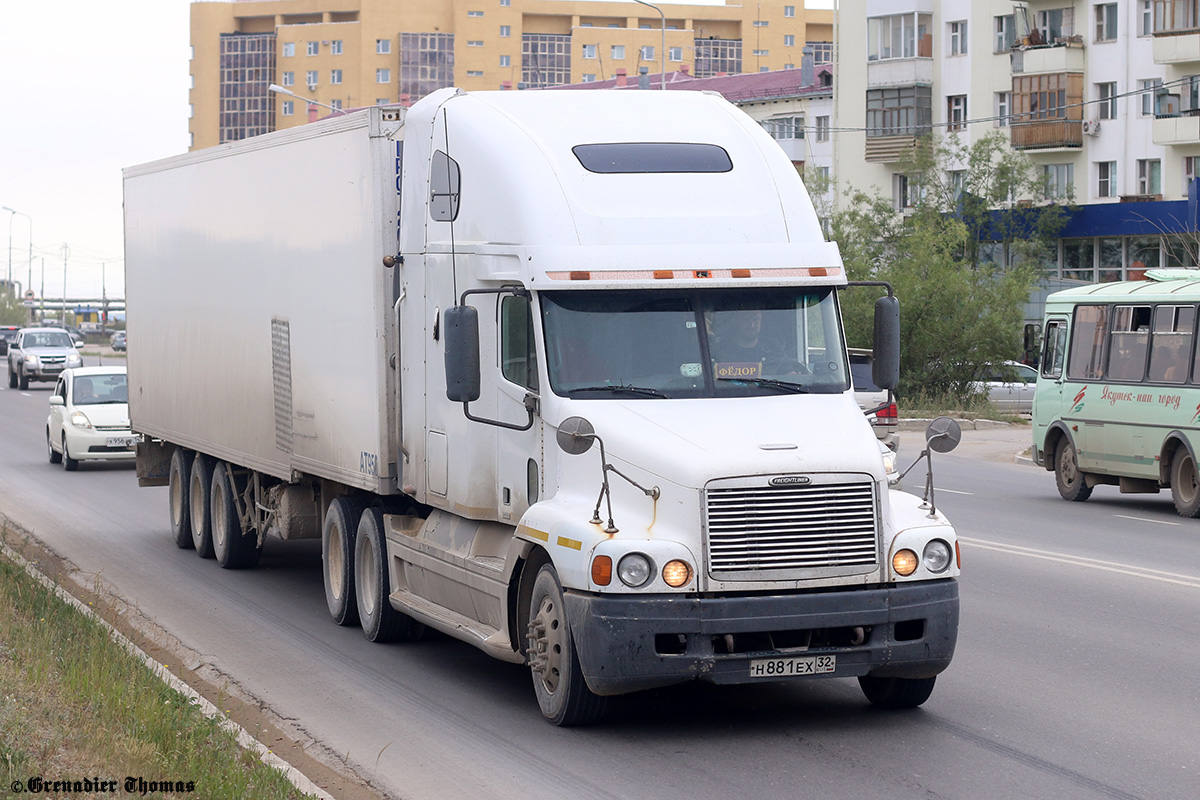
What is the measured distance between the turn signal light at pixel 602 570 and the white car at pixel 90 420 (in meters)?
18.2

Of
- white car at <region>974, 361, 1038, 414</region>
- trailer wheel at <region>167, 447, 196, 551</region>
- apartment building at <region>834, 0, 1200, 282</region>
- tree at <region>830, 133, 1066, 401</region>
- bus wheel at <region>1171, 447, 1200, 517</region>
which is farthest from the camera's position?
apartment building at <region>834, 0, 1200, 282</region>

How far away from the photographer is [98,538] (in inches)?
669

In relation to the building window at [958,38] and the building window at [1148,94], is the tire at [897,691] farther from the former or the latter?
the building window at [958,38]

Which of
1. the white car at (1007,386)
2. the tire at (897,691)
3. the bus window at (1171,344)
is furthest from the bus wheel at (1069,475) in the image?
the white car at (1007,386)

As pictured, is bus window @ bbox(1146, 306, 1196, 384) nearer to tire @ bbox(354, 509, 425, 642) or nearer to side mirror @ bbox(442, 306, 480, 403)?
tire @ bbox(354, 509, 425, 642)

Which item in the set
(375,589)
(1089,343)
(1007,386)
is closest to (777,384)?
(375,589)

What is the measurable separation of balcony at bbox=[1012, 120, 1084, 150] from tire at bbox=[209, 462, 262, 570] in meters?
53.1

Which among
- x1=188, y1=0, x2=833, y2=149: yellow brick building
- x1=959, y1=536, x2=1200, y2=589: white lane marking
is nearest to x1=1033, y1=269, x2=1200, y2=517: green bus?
x1=959, y1=536, x2=1200, y2=589: white lane marking

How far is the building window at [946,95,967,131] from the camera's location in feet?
223

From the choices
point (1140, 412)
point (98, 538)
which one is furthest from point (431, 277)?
point (1140, 412)

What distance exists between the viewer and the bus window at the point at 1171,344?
20188mm

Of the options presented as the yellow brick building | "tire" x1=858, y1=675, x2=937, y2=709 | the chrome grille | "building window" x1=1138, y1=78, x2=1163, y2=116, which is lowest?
"tire" x1=858, y1=675, x2=937, y2=709

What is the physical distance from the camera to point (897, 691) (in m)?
8.66

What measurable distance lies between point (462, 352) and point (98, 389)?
1999cm
